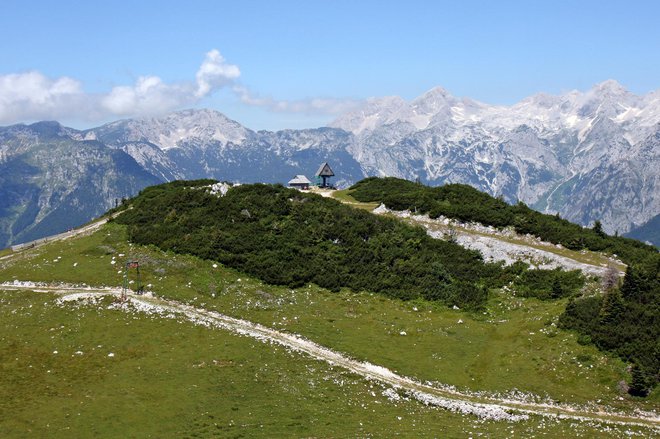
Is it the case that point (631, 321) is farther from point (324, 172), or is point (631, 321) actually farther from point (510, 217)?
point (324, 172)

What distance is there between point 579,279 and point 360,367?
91.0 ft

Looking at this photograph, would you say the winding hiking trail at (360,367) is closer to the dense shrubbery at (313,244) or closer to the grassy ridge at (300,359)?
the grassy ridge at (300,359)

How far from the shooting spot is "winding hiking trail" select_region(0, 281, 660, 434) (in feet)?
132

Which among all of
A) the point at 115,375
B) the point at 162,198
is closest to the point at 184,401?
the point at 115,375

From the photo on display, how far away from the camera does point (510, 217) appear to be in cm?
7631

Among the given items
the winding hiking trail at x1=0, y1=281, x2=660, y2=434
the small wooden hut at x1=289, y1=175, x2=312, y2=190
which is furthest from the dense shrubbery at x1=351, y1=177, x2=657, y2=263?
the small wooden hut at x1=289, y1=175, x2=312, y2=190

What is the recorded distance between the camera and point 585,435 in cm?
3697

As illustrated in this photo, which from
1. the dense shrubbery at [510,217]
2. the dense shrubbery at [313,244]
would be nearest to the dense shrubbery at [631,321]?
the dense shrubbery at [313,244]

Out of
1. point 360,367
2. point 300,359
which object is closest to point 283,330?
point 300,359

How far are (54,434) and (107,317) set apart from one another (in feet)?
60.8

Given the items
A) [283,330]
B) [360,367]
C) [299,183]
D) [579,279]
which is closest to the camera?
[360,367]

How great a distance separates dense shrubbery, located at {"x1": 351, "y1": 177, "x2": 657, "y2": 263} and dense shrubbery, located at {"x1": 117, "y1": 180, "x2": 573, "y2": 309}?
824cm

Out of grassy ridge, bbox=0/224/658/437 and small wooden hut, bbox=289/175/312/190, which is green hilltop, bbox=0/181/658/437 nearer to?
grassy ridge, bbox=0/224/658/437

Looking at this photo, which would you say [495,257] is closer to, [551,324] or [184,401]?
[551,324]
